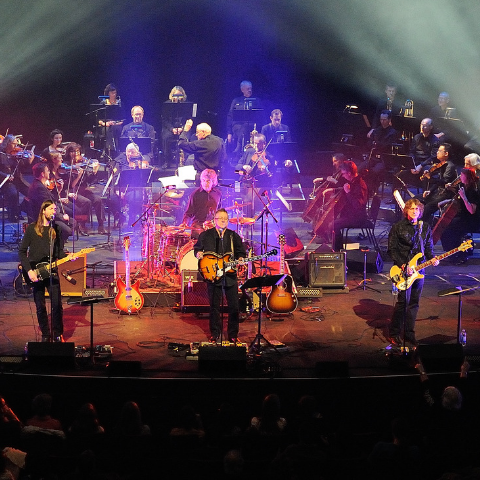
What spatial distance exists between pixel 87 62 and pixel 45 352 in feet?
39.7

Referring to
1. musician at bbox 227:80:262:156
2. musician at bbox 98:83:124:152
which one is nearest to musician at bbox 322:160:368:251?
musician at bbox 227:80:262:156

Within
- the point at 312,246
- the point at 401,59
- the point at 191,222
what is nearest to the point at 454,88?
the point at 401,59

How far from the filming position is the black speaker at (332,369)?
8430mm

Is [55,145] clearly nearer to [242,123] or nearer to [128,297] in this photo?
[242,123]

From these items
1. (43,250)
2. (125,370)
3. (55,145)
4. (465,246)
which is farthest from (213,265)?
(55,145)

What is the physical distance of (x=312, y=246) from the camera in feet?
54.1

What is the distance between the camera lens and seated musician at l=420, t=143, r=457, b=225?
648 inches

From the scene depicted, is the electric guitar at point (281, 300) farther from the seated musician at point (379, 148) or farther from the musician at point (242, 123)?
the musician at point (242, 123)

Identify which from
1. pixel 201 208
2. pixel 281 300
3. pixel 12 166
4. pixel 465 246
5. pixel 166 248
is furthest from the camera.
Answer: pixel 12 166

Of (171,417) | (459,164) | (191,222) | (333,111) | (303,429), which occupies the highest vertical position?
(333,111)

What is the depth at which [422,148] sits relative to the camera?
58.3 feet

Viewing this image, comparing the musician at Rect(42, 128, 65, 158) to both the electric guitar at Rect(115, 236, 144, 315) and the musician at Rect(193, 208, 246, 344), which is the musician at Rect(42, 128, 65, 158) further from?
the musician at Rect(193, 208, 246, 344)

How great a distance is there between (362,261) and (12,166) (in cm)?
883

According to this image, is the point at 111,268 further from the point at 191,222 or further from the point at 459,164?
the point at 459,164
